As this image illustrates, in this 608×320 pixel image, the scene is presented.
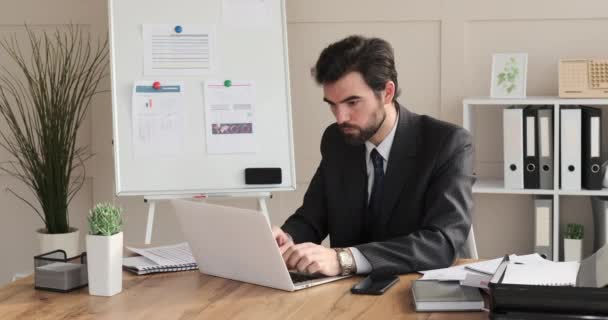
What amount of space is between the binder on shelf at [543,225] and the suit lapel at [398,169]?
4.57ft

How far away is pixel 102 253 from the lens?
6.43 ft

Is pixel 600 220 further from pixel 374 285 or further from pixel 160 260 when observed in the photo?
pixel 160 260

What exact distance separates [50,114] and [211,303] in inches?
88.9

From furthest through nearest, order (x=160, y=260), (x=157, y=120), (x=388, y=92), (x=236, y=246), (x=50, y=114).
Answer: (x=50, y=114), (x=157, y=120), (x=388, y=92), (x=160, y=260), (x=236, y=246)

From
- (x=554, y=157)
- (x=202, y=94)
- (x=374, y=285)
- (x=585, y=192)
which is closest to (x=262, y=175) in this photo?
(x=202, y=94)

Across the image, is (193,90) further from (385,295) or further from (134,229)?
(385,295)

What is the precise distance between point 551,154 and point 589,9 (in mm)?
699

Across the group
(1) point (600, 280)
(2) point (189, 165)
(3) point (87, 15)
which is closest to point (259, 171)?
(2) point (189, 165)

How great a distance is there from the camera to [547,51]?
387 cm

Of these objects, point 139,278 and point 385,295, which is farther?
point 139,278

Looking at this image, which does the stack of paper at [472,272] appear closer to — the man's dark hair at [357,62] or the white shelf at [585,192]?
the man's dark hair at [357,62]

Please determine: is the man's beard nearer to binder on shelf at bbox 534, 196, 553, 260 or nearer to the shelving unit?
the shelving unit

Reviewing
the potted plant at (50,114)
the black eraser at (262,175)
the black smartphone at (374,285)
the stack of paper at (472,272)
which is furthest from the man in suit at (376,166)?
the potted plant at (50,114)

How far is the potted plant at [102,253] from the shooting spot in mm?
1954
